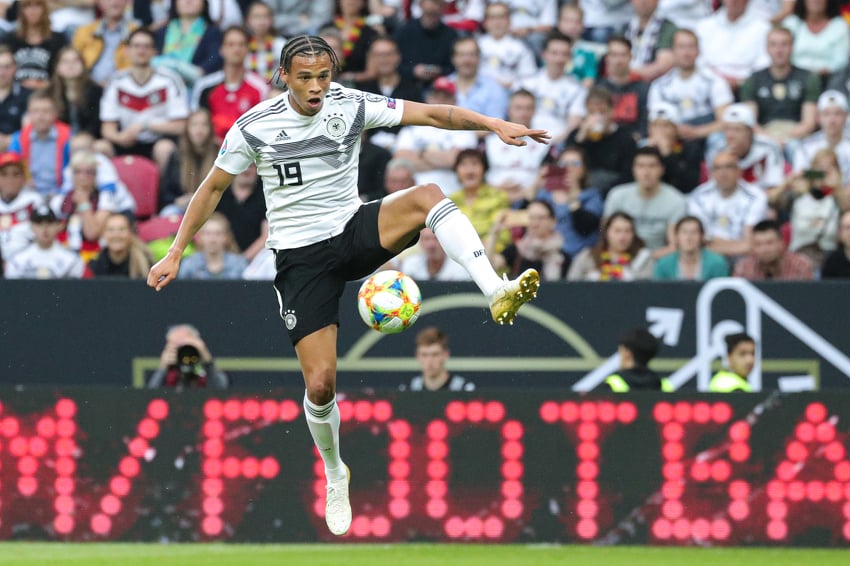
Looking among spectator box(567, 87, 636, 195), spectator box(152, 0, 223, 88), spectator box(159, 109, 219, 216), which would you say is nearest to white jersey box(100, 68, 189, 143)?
spectator box(152, 0, 223, 88)

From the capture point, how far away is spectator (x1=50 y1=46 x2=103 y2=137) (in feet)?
52.7

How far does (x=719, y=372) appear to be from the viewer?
12539mm

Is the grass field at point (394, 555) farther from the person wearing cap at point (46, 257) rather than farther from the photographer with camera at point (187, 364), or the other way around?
the person wearing cap at point (46, 257)

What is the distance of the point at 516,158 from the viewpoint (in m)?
15.0

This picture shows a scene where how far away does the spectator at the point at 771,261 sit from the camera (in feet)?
44.6

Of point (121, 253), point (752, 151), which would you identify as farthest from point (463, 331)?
point (752, 151)

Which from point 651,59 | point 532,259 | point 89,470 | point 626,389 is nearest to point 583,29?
point 651,59

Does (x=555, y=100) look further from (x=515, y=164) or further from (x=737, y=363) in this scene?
(x=737, y=363)

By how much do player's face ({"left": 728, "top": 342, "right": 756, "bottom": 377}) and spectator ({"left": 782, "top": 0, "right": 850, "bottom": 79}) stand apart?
453 cm

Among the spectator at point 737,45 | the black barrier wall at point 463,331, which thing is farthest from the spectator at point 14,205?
the spectator at point 737,45

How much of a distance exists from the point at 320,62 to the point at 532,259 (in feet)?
17.4

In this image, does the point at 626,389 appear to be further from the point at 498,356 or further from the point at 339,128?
the point at 339,128

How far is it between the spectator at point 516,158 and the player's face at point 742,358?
3366 mm

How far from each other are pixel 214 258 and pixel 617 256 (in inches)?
136
